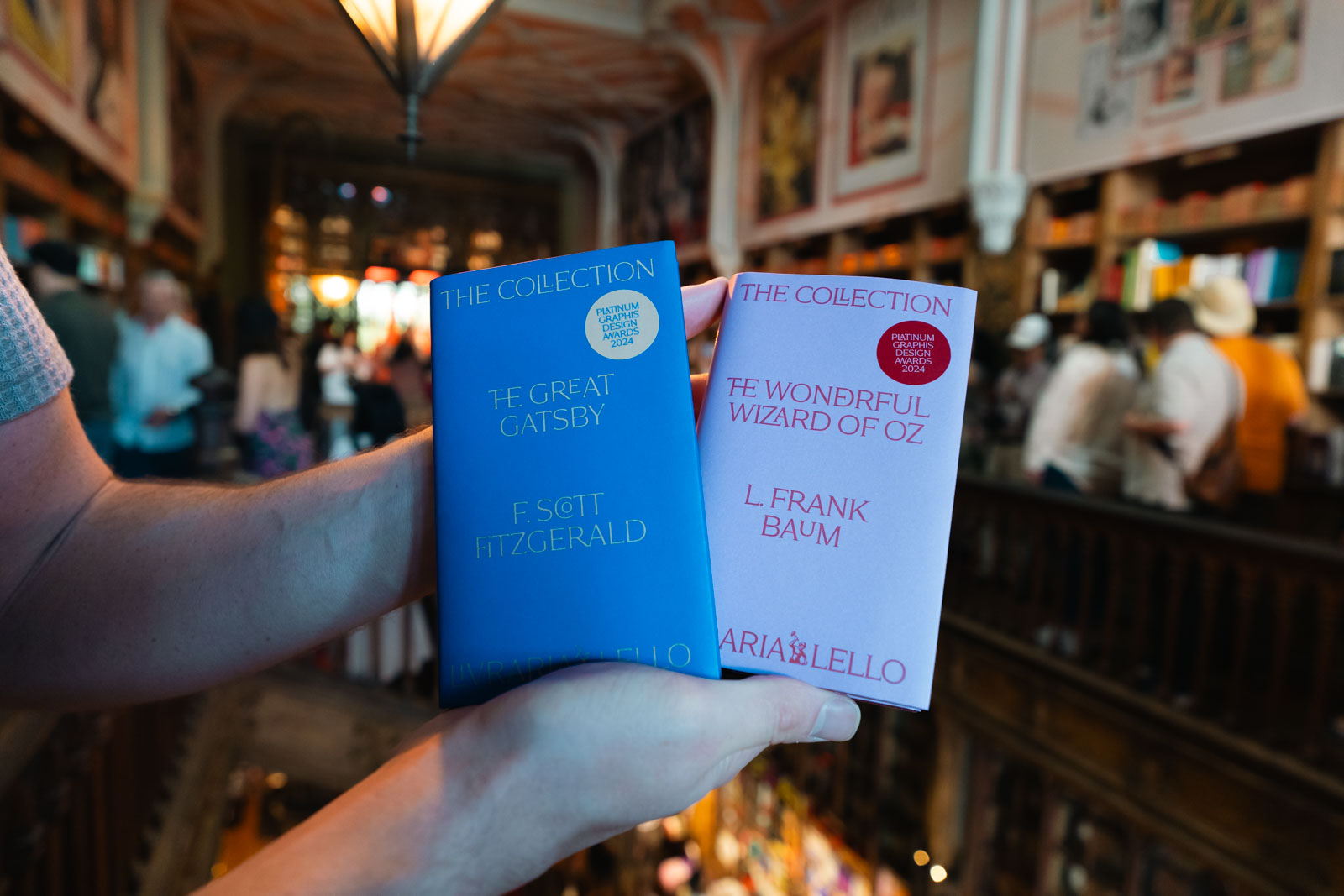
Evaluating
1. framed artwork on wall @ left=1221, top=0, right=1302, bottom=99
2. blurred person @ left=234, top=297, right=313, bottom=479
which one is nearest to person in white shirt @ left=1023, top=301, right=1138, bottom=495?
framed artwork on wall @ left=1221, top=0, right=1302, bottom=99

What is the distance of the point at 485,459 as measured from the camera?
2.47 ft

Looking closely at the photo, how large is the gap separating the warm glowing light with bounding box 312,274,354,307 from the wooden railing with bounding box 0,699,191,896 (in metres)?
12.4

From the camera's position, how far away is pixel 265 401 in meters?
4.33

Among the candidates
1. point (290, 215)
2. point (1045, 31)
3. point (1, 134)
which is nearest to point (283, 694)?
point (1, 134)

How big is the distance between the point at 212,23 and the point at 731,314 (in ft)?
36.4

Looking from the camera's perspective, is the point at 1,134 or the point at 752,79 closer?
the point at 1,134

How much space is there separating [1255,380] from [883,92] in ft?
13.7

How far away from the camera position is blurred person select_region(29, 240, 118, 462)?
3.24 meters

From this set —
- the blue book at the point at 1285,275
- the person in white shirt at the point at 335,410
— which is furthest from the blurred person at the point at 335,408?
the blue book at the point at 1285,275

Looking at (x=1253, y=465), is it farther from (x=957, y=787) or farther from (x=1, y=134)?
(x=1, y=134)

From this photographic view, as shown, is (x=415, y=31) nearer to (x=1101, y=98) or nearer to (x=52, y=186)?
(x=1101, y=98)

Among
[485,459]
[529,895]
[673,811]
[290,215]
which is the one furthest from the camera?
[290,215]

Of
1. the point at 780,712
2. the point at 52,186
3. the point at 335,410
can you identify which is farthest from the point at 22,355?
the point at 52,186

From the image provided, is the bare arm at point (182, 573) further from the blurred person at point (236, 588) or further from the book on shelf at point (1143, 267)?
the book on shelf at point (1143, 267)
